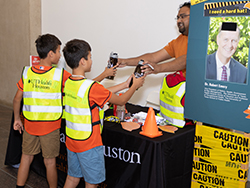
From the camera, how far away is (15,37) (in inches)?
227

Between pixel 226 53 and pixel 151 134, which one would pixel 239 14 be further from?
pixel 151 134

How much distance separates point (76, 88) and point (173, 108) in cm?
84

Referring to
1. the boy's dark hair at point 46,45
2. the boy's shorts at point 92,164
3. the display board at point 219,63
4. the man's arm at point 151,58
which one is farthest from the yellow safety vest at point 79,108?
the man's arm at point 151,58

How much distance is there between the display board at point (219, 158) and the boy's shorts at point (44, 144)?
116 cm

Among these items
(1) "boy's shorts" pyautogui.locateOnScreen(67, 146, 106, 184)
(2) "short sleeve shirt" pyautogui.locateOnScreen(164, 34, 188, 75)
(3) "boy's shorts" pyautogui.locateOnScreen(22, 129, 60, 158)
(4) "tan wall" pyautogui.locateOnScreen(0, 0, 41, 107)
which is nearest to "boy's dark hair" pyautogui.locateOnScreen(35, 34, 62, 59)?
(3) "boy's shorts" pyautogui.locateOnScreen(22, 129, 60, 158)

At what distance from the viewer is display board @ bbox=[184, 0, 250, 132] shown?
5.98ft

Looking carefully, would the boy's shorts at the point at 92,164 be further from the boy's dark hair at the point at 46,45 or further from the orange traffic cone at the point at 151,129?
the boy's dark hair at the point at 46,45

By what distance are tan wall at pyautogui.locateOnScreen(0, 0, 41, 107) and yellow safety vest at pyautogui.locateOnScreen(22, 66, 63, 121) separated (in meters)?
3.34

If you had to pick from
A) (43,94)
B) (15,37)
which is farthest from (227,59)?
(15,37)

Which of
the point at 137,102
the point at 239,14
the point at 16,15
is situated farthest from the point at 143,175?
the point at 16,15

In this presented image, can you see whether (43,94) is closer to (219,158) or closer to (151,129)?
(151,129)

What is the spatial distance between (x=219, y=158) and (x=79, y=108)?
3.64 feet

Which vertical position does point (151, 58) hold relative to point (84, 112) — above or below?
above

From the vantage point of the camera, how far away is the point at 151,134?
2180 mm
